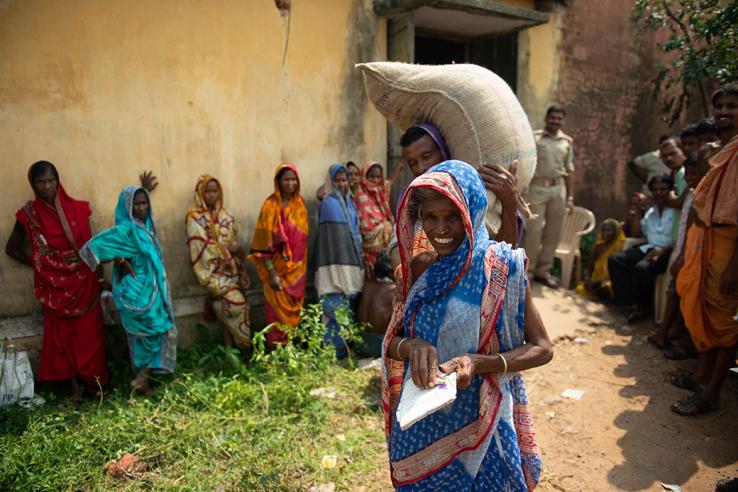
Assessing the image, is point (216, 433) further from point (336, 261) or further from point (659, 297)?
point (659, 297)

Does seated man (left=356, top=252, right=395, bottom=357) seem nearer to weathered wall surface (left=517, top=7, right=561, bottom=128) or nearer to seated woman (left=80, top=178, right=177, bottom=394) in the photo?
seated woman (left=80, top=178, right=177, bottom=394)

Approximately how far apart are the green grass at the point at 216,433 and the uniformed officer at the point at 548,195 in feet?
10.3

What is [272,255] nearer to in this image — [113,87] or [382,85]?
[113,87]

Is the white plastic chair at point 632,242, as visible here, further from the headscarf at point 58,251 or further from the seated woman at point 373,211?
the headscarf at point 58,251

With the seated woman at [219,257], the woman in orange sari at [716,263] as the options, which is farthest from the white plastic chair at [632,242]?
the seated woman at [219,257]

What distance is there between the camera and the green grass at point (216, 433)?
2967 mm

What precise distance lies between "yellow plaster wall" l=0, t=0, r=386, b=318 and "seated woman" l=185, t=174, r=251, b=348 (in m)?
0.24

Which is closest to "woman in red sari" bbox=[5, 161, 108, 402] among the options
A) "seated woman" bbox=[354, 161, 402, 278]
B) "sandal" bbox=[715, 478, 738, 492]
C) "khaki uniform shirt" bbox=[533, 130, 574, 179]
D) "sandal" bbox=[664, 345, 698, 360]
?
"seated woman" bbox=[354, 161, 402, 278]

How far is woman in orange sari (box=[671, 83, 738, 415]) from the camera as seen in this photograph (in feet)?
11.0

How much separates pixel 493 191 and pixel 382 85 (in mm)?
799

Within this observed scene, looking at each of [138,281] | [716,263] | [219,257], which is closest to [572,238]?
[716,263]

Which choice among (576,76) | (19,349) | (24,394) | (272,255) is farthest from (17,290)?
(576,76)

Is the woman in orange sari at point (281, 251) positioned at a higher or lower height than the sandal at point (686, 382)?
higher

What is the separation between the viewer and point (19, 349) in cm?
418
